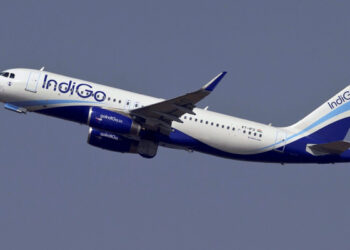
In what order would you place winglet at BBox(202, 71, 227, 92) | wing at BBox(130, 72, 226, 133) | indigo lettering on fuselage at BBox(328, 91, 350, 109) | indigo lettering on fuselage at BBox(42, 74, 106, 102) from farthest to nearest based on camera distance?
indigo lettering on fuselage at BBox(328, 91, 350, 109), indigo lettering on fuselage at BBox(42, 74, 106, 102), wing at BBox(130, 72, 226, 133), winglet at BBox(202, 71, 227, 92)

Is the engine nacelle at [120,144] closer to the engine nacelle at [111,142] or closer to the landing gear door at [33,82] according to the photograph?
the engine nacelle at [111,142]

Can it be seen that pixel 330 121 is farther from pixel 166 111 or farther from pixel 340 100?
pixel 166 111

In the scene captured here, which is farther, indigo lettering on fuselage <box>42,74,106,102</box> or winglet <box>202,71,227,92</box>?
indigo lettering on fuselage <box>42,74,106,102</box>

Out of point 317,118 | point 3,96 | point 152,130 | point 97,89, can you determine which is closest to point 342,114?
point 317,118

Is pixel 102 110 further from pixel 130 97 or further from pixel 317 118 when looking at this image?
pixel 317 118

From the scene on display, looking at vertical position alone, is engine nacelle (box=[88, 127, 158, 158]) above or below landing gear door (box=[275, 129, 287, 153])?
below

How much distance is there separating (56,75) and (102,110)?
5.41 meters

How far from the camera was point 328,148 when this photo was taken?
66625 millimetres

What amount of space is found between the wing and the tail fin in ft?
36.0

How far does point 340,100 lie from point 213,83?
1569 cm

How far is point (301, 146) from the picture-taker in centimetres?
6794

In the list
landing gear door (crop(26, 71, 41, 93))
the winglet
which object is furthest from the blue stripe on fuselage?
the winglet

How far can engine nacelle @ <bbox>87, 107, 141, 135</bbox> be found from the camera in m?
64.4

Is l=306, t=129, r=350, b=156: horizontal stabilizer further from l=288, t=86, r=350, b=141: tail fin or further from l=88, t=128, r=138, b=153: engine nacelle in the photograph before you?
l=88, t=128, r=138, b=153: engine nacelle
